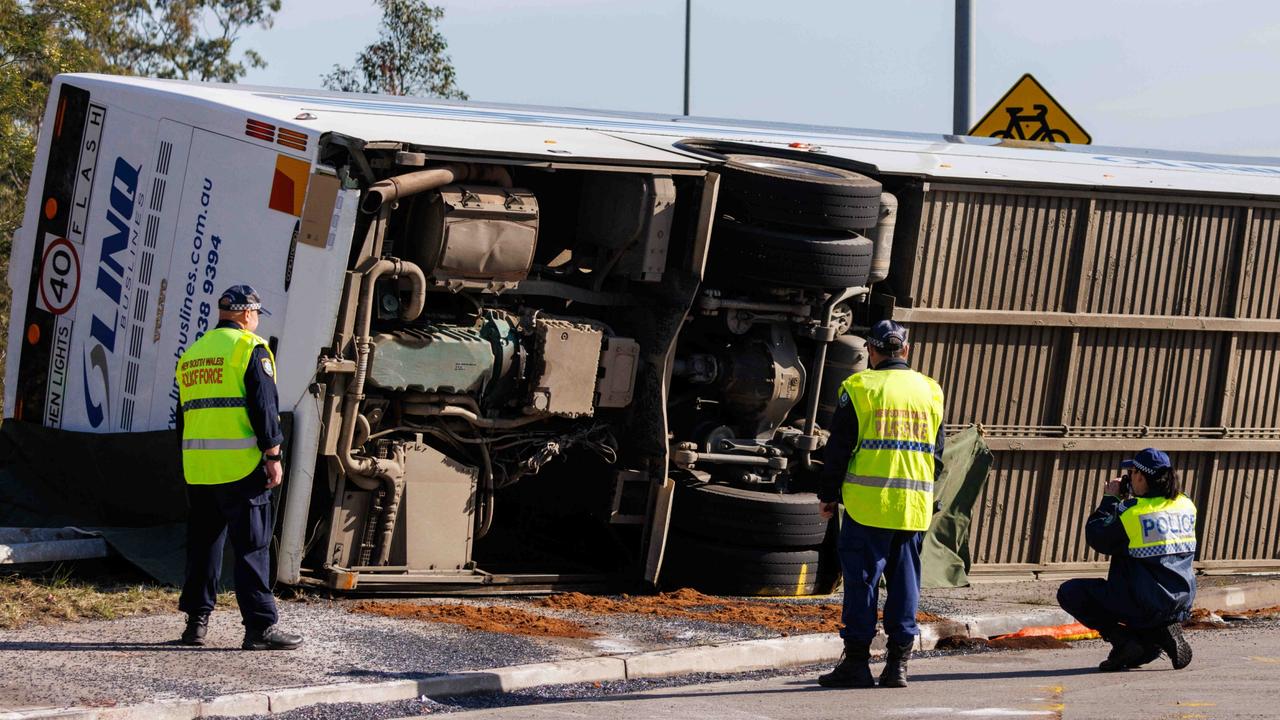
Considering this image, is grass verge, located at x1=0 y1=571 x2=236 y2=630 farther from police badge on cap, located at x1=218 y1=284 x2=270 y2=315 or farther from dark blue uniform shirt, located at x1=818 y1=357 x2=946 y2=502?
dark blue uniform shirt, located at x1=818 y1=357 x2=946 y2=502

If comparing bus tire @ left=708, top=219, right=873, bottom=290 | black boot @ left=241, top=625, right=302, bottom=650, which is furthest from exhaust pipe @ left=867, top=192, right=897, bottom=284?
black boot @ left=241, top=625, right=302, bottom=650

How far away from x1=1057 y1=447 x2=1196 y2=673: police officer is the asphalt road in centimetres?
13

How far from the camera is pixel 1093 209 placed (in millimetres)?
11406

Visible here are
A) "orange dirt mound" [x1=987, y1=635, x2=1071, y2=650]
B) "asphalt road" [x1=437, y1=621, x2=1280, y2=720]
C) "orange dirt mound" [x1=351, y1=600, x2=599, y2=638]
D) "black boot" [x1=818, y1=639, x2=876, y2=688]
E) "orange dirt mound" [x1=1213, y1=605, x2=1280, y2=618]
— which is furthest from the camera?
"orange dirt mound" [x1=1213, y1=605, x2=1280, y2=618]

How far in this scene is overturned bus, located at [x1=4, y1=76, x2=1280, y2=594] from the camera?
9055mm

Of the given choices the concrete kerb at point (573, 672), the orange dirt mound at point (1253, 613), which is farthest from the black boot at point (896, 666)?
the orange dirt mound at point (1253, 613)

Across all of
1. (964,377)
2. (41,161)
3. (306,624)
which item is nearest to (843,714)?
(306,624)

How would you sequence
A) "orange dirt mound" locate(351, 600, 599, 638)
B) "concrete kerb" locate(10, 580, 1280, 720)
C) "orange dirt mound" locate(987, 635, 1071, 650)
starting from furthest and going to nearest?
"orange dirt mound" locate(987, 635, 1071, 650) < "orange dirt mound" locate(351, 600, 599, 638) < "concrete kerb" locate(10, 580, 1280, 720)

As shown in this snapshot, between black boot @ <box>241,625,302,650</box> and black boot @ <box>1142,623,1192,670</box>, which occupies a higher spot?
black boot @ <box>1142,623,1192,670</box>

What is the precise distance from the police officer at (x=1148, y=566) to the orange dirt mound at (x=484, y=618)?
8.77 feet

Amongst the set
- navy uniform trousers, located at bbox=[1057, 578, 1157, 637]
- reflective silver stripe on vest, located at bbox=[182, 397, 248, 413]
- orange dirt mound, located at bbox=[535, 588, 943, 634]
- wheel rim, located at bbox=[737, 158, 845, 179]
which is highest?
wheel rim, located at bbox=[737, 158, 845, 179]

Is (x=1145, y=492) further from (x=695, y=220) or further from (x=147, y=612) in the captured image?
(x=147, y=612)

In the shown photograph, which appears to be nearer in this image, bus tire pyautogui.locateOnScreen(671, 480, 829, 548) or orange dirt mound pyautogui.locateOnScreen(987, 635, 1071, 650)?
orange dirt mound pyautogui.locateOnScreen(987, 635, 1071, 650)

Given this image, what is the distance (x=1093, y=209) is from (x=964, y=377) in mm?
1430
